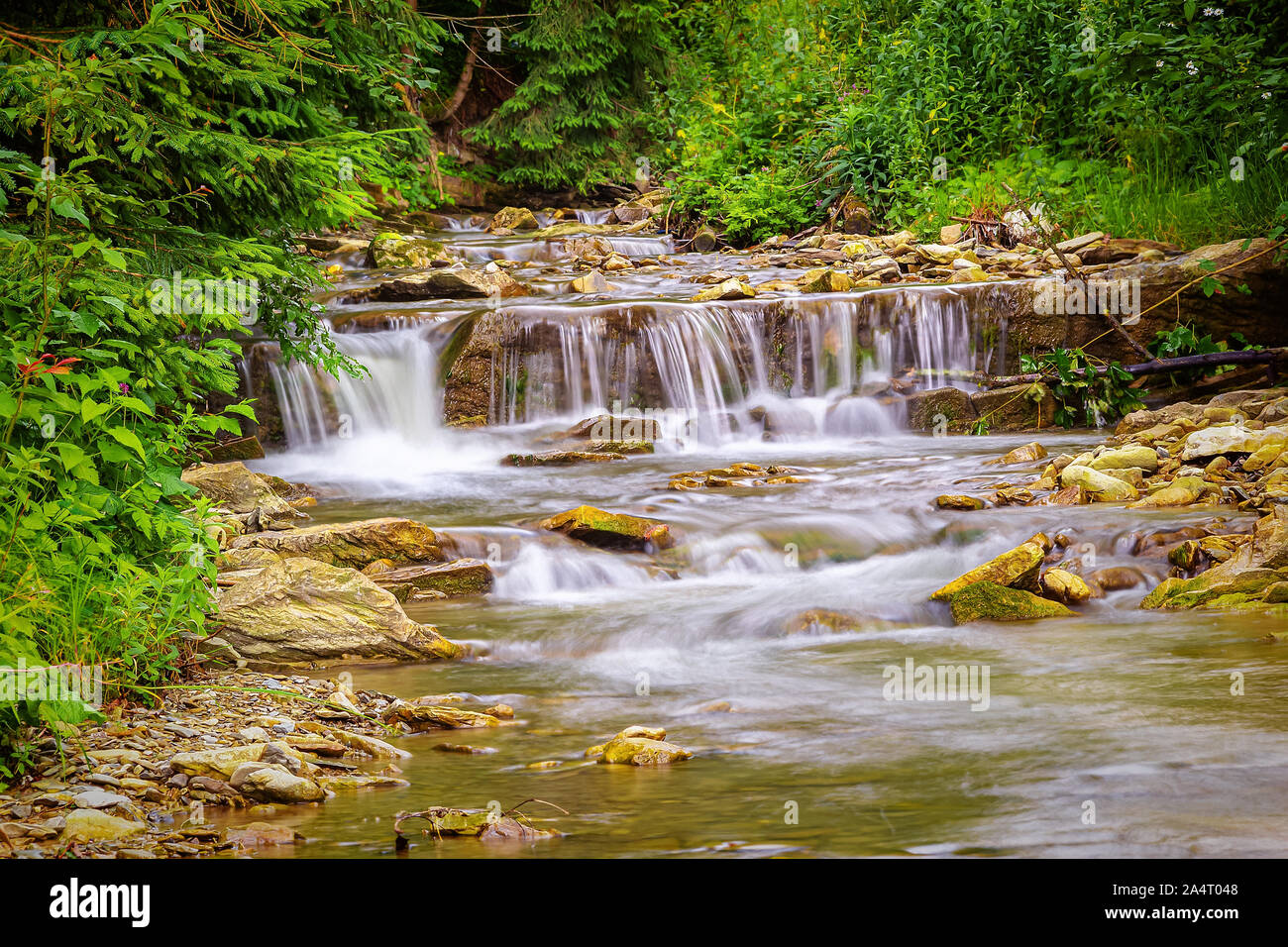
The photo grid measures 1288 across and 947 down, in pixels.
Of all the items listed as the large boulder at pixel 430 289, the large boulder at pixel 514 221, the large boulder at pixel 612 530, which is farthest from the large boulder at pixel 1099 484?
the large boulder at pixel 514 221

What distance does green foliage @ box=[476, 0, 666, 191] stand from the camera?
22.2 meters

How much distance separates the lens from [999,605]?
5961 millimetres

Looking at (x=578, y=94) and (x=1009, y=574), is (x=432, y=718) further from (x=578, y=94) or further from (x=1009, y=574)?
(x=578, y=94)

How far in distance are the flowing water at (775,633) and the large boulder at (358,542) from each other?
0.36 meters

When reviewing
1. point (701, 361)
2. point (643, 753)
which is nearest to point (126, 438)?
point (643, 753)

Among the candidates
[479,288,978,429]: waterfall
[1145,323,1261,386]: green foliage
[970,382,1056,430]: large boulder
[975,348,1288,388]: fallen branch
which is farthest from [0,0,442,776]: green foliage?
[1145,323,1261,386]: green foliage

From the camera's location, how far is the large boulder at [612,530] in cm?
757

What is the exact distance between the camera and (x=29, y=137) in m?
5.05

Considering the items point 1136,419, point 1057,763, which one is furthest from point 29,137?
point 1136,419

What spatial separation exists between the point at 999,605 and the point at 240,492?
18.2 ft

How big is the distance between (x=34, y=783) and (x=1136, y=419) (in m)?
8.83

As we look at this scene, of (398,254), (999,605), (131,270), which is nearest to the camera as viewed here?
(131,270)

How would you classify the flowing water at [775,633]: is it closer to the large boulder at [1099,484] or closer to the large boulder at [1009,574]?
the large boulder at [1009,574]

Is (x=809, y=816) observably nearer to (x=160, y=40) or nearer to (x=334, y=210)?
(x=160, y=40)
